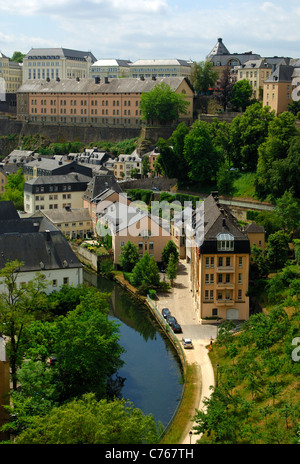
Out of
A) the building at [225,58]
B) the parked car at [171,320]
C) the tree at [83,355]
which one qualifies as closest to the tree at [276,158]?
the parked car at [171,320]

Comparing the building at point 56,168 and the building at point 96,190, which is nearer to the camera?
the building at point 96,190

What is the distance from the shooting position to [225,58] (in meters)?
89.7

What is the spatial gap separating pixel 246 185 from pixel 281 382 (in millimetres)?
30172

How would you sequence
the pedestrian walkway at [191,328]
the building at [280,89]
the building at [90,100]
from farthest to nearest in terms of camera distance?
the building at [90,100] < the building at [280,89] < the pedestrian walkway at [191,328]

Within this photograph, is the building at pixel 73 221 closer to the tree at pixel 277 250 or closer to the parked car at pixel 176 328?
the tree at pixel 277 250

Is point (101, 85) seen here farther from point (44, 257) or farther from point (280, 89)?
point (44, 257)

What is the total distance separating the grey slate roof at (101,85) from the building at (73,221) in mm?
30428

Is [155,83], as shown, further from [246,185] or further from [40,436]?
[40,436]

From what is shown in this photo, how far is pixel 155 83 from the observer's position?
78.0 metres

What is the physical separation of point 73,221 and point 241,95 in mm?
31668

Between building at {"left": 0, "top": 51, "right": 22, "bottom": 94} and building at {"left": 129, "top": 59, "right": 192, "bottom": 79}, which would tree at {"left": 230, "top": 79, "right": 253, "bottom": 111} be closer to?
building at {"left": 129, "top": 59, "right": 192, "bottom": 79}

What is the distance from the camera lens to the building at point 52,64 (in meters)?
→ 107

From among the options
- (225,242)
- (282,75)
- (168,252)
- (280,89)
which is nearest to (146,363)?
(225,242)

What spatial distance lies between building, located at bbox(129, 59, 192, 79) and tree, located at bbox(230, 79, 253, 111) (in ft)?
77.1
